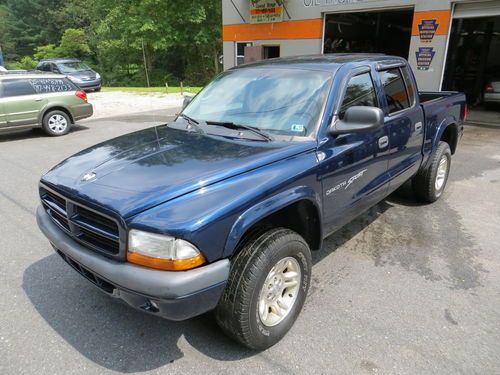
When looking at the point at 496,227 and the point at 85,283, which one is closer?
the point at 85,283

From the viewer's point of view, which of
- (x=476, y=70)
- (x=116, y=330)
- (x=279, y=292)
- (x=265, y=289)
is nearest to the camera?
(x=265, y=289)

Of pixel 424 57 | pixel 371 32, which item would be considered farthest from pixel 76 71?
pixel 424 57

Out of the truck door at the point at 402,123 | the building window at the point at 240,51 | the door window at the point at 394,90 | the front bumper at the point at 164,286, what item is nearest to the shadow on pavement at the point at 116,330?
the front bumper at the point at 164,286

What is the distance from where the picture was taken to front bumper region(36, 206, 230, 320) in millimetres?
2107

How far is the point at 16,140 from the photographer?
9.83 meters

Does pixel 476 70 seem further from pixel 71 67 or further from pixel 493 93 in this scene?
pixel 71 67

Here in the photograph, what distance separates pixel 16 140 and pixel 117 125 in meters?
2.69

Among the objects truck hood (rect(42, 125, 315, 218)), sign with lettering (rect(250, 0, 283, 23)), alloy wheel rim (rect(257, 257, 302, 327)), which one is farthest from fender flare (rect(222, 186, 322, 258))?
sign with lettering (rect(250, 0, 283, 23))

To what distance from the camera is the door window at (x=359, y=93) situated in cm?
328

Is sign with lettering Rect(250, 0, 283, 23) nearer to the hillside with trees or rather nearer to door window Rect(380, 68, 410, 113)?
door window Rect(380, 68, 410, 113)

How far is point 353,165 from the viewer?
324 cm

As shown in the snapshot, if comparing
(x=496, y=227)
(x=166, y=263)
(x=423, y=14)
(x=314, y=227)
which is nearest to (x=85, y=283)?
(x=166, y=263)

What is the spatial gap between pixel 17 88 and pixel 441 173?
963cm

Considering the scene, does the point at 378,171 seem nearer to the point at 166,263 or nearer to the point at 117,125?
the point at 166,263
